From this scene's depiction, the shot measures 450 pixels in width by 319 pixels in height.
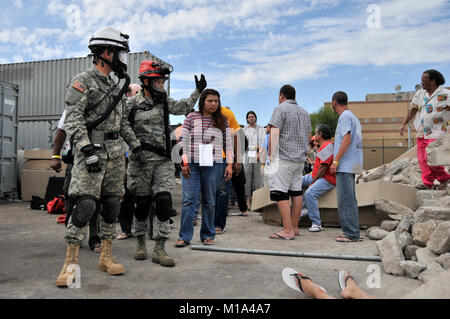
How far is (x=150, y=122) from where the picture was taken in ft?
12.5

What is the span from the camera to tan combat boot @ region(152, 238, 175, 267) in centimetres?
344

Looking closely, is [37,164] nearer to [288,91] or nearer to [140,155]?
[140,155]

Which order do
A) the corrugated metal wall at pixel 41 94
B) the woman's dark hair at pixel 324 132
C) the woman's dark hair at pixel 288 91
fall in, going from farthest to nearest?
the corrugated metal wall at pixel 41 94
the woman's dark hair at pixel 324 132
the woman's dark hair at pixel 288 91

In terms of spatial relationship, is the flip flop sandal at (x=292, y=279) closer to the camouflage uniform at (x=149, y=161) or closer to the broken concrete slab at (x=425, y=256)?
the broken concrete slab at (x=425, y=256)

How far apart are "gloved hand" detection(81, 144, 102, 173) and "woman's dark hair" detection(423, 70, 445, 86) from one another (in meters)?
5.15

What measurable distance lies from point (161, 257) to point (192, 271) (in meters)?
0.41

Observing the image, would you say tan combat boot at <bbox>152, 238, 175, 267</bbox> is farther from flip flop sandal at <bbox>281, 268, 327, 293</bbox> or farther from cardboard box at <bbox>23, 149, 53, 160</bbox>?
cardboard box at <bbox>23, 149, 53, 160</bbox>

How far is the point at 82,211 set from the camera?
295 centimetres

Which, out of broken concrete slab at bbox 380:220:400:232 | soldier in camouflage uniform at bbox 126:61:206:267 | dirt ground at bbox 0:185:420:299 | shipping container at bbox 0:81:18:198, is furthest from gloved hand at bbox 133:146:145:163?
shipping container at bbox 0:81:18:198

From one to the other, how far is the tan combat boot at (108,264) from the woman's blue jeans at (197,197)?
1.19 meters

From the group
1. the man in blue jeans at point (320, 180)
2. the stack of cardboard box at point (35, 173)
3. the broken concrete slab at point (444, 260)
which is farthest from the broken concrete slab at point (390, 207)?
the stack of cardboard box at point (35, 173)

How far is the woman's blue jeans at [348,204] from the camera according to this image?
4617 millimetres
